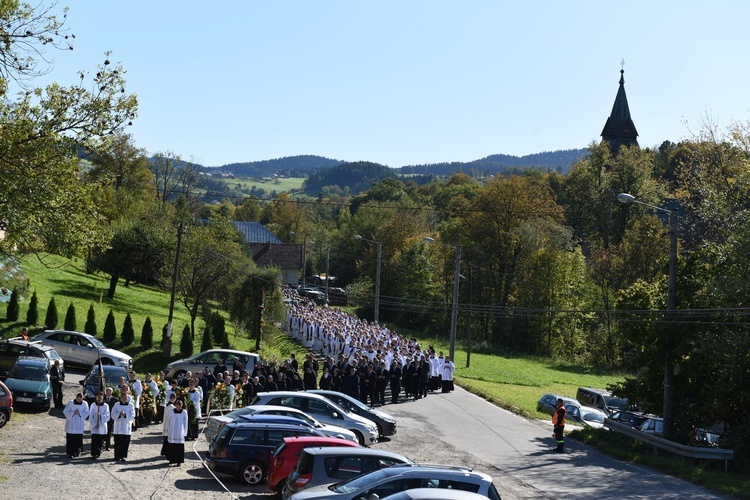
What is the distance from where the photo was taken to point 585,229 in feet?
269

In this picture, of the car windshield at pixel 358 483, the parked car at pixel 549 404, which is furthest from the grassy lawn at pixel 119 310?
the car windshield at pixel 358 483

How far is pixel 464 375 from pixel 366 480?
3110 centimetres

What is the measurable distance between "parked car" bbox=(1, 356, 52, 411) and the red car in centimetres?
1094

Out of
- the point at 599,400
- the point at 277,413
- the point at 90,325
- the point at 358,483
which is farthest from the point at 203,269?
the point at 358,483

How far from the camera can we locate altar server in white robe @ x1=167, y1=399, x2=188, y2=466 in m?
18.5

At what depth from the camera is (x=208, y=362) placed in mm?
30438

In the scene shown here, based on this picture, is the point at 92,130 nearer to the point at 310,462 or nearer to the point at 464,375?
the point at 310,462

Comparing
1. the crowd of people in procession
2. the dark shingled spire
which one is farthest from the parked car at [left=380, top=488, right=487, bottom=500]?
the dark shingled spire

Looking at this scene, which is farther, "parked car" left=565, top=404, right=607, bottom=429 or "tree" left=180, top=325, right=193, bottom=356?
"tree" left=180, top=325, right=193, bottom=356

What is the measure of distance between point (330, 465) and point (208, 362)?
17192 mm

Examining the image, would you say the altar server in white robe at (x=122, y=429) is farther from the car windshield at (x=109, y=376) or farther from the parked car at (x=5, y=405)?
the car windshield at (x=109, y=376)

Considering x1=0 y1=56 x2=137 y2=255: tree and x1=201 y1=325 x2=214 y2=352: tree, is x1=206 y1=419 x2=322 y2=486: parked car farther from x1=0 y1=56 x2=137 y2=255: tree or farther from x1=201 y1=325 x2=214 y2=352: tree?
x1=201 y1=325 x2=214 y2=352: tree

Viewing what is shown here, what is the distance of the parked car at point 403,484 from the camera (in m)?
12.2

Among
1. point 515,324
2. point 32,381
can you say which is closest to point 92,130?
point 32,381
